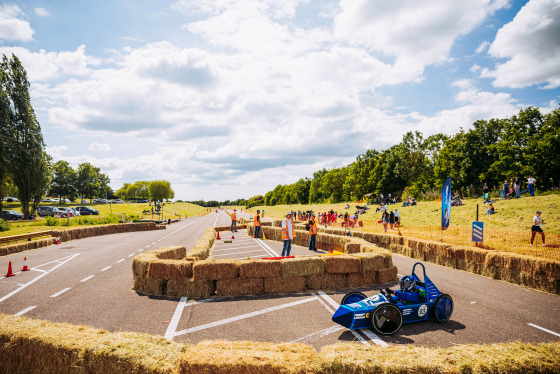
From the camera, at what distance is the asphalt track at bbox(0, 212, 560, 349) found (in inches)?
249

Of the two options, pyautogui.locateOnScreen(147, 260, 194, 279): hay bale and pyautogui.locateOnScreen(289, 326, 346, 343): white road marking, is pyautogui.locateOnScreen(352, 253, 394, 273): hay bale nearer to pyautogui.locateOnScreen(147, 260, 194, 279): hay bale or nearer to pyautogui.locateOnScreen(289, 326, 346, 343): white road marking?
pyautogui.locateOnScreen(289, 326, 346, 343): white road marking

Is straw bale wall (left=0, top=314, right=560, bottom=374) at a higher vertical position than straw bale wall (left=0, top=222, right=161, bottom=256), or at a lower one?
higher

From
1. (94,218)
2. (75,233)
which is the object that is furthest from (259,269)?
(94,218)

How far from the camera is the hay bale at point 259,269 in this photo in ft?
30.3

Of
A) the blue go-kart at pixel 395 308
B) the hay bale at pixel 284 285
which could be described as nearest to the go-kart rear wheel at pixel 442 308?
the blue go-kart at pixel 395 308

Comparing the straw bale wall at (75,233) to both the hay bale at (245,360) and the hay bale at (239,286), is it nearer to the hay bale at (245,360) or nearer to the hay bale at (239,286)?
the hay bale at (239,286)

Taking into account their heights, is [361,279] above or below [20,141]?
below

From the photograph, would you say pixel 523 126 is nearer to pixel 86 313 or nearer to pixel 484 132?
pixel 484 132

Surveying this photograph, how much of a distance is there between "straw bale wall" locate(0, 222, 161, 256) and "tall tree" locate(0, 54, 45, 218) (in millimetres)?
20536

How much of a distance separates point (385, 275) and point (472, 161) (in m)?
60.3

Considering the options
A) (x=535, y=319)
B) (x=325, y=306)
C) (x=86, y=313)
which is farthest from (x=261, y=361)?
(x=535, y=319)

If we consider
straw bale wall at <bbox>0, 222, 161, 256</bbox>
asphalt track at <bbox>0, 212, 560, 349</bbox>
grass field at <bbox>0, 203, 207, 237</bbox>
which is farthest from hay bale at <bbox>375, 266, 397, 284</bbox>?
grass field at <bbox>0, 203, 207, 237</bbox>

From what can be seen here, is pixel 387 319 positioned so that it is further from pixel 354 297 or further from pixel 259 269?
pixel 259 269

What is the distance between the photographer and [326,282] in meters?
9.95
